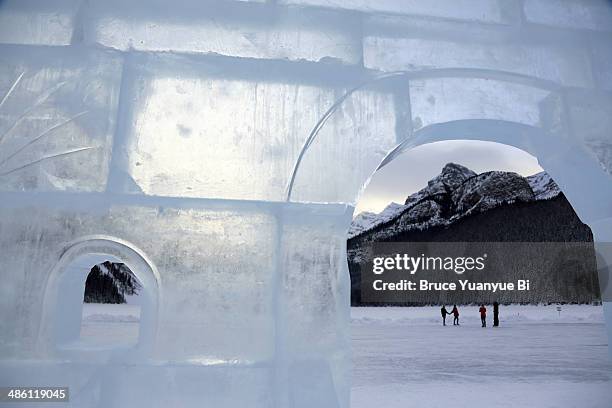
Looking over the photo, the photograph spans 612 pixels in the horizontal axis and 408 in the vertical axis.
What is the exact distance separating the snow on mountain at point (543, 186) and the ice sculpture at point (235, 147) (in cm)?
3927

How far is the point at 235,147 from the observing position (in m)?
2.91

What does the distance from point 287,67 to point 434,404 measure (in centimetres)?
330

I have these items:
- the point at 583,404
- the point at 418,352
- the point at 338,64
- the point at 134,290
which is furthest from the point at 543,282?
the point at 338,64

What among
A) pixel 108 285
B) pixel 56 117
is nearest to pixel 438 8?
pixel 56 117

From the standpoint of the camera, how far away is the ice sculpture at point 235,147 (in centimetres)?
259

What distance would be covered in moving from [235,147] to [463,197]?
176ft

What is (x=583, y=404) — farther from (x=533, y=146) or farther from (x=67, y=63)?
(x=67, y=63)

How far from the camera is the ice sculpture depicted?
102 inches

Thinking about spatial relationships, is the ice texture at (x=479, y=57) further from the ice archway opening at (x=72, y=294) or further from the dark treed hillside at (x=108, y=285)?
the dark treed hillside at (x=108, y=285)

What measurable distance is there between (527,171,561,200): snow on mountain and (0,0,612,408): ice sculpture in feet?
129

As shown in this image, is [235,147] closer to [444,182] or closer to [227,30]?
[227,30]

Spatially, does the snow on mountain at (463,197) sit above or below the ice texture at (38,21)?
above

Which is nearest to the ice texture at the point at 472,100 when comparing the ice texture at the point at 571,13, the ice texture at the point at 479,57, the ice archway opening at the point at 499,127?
the ice archway opening at the point at 499,127

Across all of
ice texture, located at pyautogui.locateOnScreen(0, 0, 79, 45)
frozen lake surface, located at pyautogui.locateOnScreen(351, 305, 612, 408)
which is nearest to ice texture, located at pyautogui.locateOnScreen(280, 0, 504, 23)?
ice texture, located at pyautogui.locateOnScreen(0, 0, 79, 45)
